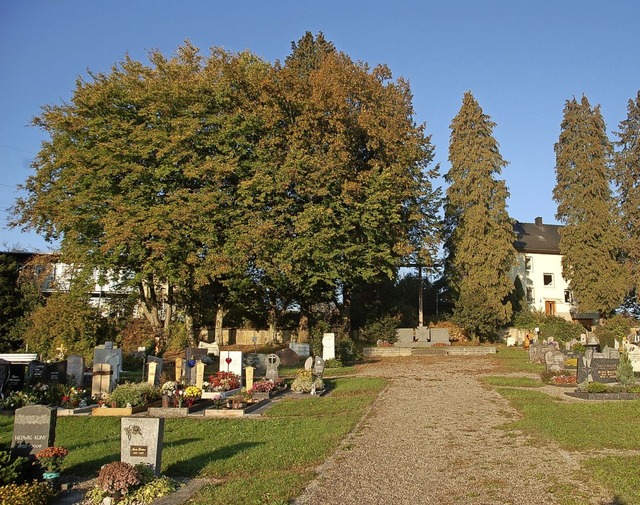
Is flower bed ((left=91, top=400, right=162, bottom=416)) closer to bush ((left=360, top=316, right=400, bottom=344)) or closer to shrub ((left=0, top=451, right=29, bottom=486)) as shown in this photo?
shrub ((left=0, top=451, right=29, bottom=486))

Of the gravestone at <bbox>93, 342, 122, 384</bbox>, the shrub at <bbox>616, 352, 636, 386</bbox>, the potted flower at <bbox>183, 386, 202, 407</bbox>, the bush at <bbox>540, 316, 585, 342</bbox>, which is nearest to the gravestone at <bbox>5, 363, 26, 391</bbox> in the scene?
the gravestone at <bbox>93, 342, 122, 384</bbox>

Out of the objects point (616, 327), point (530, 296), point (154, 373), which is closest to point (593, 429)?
point (154, 373)

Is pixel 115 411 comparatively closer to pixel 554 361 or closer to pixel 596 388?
pixel 596 388

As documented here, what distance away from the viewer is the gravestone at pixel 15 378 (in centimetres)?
1722

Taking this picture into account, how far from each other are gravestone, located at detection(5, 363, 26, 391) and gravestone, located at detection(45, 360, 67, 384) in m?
0.69

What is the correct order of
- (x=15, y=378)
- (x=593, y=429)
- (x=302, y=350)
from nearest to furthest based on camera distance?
(x=593, y=429) < (x=15, y=378) < (x=302, y=350)

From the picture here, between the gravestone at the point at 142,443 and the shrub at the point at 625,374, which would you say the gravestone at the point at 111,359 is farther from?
the shrub at the point at 625,374

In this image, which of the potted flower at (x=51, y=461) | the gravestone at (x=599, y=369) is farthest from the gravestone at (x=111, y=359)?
the gravestone at (x=599, y=369)

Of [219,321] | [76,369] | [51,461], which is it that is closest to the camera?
[51,461]

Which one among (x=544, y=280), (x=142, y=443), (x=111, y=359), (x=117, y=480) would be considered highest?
(x=544, y=280)

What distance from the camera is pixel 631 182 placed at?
4353 centimetres

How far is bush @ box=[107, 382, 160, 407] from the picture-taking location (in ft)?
49.9

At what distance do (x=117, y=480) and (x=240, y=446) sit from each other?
3.67 meters

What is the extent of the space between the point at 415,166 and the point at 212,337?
17.6 metres
